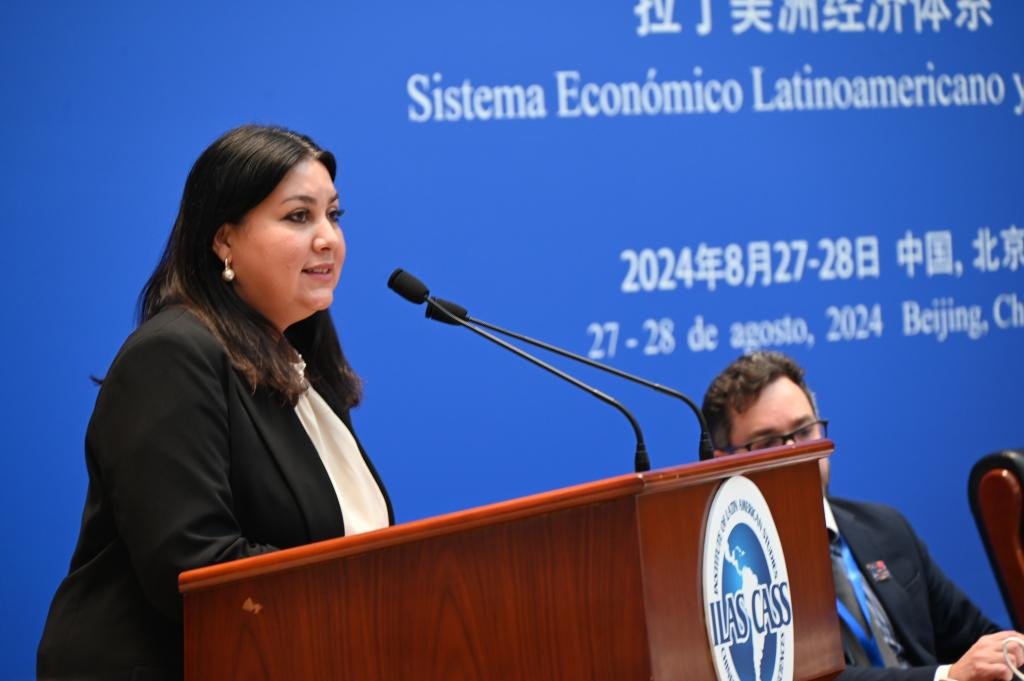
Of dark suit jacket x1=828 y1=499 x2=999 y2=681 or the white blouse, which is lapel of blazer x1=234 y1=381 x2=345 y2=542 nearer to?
the white blouse

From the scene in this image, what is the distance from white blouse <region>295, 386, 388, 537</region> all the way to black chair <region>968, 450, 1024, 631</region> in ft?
4.59

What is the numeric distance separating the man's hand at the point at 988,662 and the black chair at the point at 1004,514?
0.31 meters

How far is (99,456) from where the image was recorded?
5.97 ft

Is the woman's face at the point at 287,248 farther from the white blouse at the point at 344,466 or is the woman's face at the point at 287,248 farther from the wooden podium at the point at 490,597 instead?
the wooden podium at the point at 490,597

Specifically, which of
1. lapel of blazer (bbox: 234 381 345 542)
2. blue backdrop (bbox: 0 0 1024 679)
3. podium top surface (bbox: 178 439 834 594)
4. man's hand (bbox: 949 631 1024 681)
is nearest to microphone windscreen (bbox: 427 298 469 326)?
lapel of blazer (bbox: 234 381 345 542)

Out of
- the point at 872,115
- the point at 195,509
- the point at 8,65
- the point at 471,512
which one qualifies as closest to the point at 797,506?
the point at 471,512

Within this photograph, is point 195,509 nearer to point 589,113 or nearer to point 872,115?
point 589,113

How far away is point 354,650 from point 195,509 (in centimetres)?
30

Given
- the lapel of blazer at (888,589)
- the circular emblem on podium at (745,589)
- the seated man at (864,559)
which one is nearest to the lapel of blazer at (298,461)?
the circular emblem on podium at (745,589)

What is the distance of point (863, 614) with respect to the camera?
9.23ft

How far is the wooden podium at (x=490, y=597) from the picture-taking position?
5.03ft

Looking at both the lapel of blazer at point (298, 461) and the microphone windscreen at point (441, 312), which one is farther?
the microphone windscreen at point (441, 312)

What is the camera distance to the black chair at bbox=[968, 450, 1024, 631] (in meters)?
2.87

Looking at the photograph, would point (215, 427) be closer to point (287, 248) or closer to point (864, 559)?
point (287, 248)
